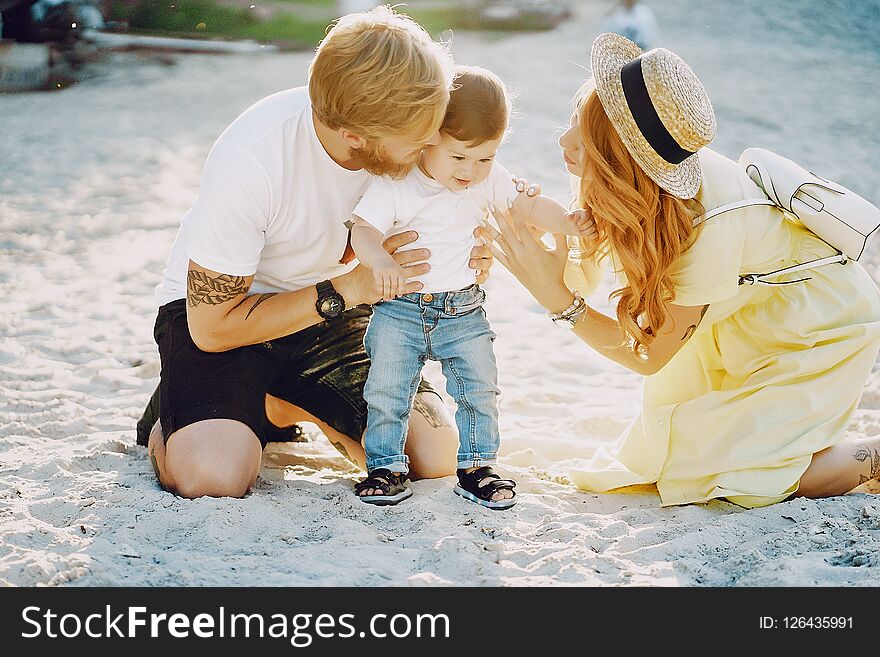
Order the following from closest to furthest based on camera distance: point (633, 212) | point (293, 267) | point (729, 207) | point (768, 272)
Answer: point (633, 212)
point (729, 207)
point (768, 272)
point (293, 267)

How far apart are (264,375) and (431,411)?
0.60 m

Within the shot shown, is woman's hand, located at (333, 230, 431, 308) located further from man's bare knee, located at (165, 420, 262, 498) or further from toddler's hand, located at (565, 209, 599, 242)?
man's bare knee, located at (165, 420, 262, 498)

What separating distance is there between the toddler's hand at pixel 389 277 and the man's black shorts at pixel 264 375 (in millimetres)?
636

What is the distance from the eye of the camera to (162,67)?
38.2ft

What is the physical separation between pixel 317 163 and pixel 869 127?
749cm

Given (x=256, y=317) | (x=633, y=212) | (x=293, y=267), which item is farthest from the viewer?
(x=293, y=267)

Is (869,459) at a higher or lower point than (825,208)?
lower

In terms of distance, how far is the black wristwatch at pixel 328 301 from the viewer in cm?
305

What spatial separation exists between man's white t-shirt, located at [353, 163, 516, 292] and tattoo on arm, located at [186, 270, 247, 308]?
456 mm

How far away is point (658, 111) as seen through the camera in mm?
2631

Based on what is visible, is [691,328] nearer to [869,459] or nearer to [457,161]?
[869,459]

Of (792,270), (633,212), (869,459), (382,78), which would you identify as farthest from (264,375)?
(869,459)

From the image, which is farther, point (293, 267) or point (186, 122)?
point (186, 122)

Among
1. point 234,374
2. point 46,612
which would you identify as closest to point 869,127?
point 234,374
